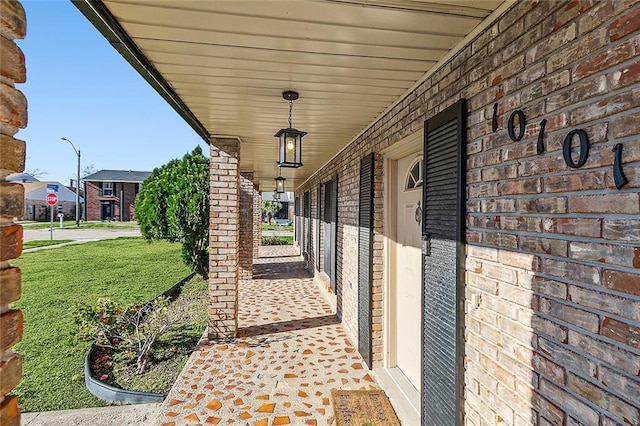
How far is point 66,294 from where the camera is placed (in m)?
7.06

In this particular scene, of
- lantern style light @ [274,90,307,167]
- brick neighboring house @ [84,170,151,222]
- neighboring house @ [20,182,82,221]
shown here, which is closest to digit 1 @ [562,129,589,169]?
lantern style light @ [274,90,307,167]

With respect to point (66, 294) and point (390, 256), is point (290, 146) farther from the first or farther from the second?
point (66, 294)

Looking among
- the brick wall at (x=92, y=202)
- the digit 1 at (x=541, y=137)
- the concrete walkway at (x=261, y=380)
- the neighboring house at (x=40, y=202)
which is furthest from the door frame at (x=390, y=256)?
the brick wall at (x=92, y=202)

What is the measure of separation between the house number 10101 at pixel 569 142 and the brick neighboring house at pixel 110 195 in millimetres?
42065

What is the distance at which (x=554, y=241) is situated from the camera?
1.25 metres

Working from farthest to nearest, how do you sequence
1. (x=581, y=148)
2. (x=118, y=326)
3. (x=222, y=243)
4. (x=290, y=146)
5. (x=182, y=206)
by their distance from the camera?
(x=182, y=206)
(x=222, y=243)
(x=118, y=326)
(x=290, y=146)
(x=581, y=148)

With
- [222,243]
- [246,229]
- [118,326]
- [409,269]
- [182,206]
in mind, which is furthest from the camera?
[246,229]

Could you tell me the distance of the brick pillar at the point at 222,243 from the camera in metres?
4.32

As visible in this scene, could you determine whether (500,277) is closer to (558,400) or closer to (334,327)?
(558,400)

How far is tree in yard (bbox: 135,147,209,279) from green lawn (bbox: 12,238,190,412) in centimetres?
119

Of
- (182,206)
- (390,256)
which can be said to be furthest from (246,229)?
(390,256)

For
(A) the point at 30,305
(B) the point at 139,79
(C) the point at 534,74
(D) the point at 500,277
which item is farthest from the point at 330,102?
(A) the point at 30,305

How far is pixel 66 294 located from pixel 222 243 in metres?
5.04

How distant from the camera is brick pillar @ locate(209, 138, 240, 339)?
→ 14.2 feet
